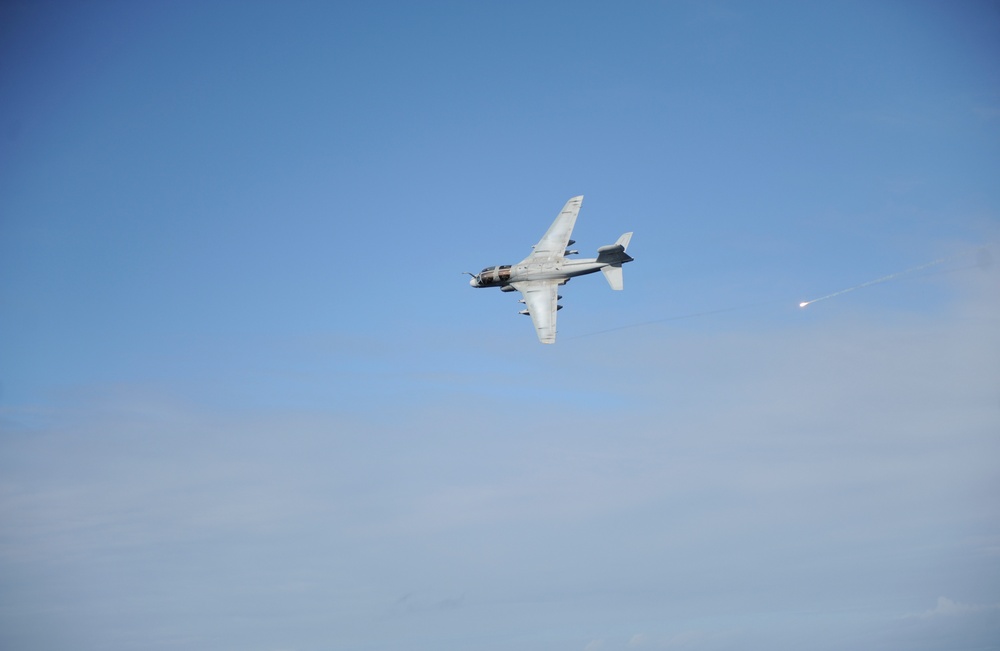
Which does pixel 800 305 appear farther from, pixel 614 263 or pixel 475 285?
pixel 475 285

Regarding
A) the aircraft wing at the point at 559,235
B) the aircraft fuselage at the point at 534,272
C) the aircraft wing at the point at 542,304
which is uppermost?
the aircraft wing at the point at 559,235

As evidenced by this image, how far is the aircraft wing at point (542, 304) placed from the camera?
506 ft

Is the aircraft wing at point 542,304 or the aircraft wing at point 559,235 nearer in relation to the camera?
the aircraft wing at point 542,304

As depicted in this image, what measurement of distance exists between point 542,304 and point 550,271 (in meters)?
6.41

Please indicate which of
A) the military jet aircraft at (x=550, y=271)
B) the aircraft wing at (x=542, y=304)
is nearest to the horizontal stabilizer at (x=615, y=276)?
the military jet aircraft at (x=550, y=271)

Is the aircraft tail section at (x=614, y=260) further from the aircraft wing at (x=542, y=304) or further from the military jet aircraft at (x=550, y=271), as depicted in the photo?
the aircraft wing at (x=542, y=304)

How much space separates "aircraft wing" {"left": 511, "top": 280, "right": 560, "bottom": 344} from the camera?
506ft

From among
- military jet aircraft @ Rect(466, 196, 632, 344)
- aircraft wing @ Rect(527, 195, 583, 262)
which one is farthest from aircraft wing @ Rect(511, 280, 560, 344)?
aircraft wing @ Rect(527, 195, 583, 262)

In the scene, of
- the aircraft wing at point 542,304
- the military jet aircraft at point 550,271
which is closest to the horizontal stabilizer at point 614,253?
the military jet aircraft at point 550,271

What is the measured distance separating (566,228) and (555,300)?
18.5 meters

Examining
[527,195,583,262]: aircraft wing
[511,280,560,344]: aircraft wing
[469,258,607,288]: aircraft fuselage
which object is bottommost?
[511,280,560,344]: aircraft wing

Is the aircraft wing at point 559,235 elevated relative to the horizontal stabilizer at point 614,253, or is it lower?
elevated

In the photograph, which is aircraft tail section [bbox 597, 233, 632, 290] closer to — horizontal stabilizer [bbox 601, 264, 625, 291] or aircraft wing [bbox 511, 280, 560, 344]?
horizontal stabilizer [bbox 601, 264, 625, 291]

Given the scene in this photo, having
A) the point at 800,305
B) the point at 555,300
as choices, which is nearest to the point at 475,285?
the point at 555,300
